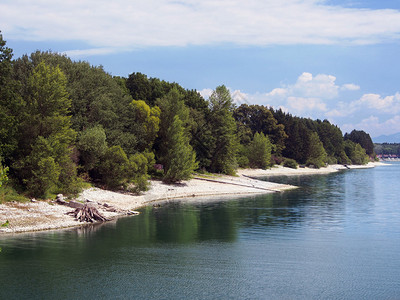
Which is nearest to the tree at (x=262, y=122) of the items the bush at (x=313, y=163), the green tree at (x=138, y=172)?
the bush at (x=313, y=163)

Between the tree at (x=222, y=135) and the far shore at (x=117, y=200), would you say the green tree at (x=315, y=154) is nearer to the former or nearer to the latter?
the tree at (x=222, y=135)

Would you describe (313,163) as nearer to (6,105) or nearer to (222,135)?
(222,135)

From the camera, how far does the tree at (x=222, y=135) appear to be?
110688mm

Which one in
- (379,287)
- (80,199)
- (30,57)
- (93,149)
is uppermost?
(30,57)

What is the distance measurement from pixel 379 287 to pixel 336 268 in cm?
468

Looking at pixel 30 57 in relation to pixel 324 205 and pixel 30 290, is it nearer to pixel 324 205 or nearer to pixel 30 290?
pixel 30 290

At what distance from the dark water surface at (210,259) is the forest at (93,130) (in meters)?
9.56

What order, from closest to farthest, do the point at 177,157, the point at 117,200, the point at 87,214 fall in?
the point at 87,214, the point at 117,200, the point at 177,157

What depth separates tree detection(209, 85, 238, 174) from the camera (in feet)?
363

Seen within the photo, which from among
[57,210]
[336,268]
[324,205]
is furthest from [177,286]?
[324,205]

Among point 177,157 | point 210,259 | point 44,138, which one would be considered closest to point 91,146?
point 44,138

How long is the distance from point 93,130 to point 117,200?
475 inches

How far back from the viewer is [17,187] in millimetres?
53625

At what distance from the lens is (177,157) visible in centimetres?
8362
